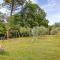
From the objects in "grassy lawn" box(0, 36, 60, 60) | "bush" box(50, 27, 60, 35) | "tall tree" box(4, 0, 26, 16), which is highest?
"tall tree" box(4, 0, 26, 16)

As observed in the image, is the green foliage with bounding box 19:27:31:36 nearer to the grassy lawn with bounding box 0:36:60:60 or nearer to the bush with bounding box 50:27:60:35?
the bush with bounding box 50:27:60:35

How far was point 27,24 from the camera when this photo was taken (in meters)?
41.9

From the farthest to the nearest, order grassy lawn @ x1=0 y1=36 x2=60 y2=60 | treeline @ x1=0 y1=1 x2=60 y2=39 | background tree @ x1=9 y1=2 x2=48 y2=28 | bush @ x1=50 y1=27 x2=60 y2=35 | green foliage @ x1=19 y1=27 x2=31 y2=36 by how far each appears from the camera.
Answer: background tree @ x1=9 y1=2 x2=48 y2=28 → green foliage @ x1=19 y1=27 x2=31 y2=36 → bush @ x1=50 y1=27 x2=60 y2=35 → treeline @ x1=0 y1=1 x2=60 y2=39 → grassy lawn @ x1=0 y1=36 x2=60 y2=60

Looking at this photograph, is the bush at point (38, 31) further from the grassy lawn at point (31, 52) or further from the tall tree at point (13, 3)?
the grassy lawn at point (31, 52)

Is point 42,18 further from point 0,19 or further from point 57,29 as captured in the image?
point 0,19

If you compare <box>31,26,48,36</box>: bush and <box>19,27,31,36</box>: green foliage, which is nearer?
<box>31,26,48,36</box>: bush

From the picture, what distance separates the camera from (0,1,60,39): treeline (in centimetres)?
3606

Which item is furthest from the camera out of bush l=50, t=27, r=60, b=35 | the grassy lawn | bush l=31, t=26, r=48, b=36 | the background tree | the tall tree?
the background tree

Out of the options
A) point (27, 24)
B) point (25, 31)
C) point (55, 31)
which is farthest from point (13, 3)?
point (55, 31)

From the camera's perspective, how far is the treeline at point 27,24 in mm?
36062

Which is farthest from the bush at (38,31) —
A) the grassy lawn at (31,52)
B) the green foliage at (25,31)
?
the grassy lawn at (31,52)

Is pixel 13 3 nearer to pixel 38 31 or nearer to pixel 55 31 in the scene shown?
pixel 38 31

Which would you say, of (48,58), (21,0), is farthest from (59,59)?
(21,0)

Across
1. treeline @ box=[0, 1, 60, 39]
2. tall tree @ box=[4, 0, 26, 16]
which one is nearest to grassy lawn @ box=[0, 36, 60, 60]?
treeline @ box=[0, 1, 60, 39]
